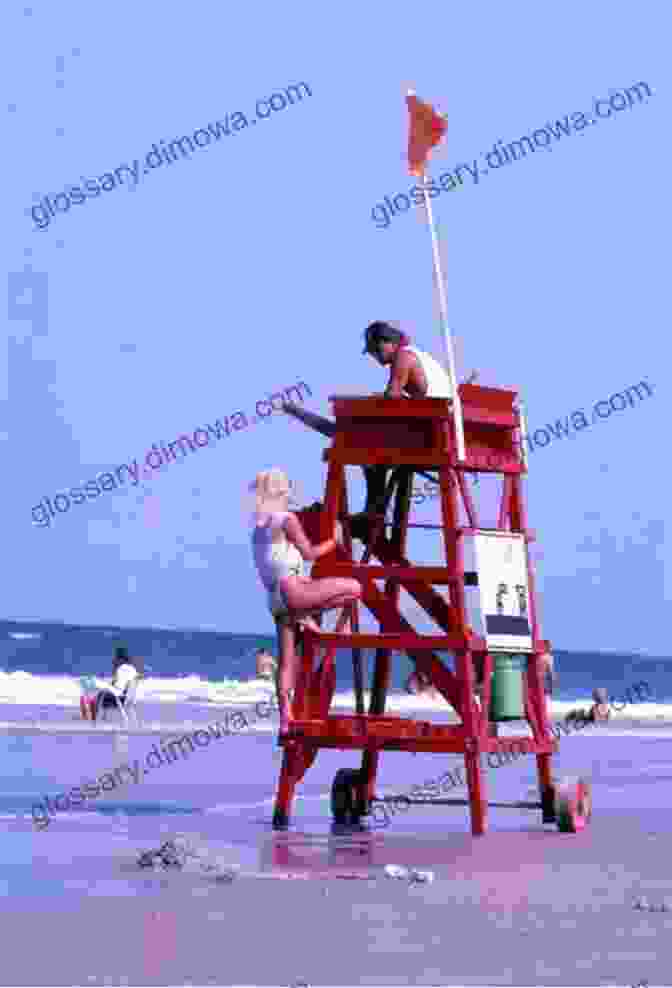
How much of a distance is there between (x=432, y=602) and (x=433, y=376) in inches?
49.7

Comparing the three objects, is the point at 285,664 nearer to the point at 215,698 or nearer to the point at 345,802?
the point at 345,802

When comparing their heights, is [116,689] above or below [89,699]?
above

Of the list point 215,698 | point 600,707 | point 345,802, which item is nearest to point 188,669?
point 215,698

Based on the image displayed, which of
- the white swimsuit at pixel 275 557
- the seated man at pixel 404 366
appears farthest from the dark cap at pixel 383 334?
the white swimsuit at pixel 275 557

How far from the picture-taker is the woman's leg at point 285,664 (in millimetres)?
13297

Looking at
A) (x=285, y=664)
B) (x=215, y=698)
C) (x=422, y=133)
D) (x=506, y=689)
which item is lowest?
(x=506, y=689)

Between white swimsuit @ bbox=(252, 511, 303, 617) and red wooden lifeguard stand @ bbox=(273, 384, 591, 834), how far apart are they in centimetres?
18

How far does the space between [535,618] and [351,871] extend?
3376 mm

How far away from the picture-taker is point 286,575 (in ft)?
43.0

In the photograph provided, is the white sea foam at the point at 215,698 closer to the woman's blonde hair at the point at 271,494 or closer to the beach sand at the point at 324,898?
the beach sand at the point at 324,898

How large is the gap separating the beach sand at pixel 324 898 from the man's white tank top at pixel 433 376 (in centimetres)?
240

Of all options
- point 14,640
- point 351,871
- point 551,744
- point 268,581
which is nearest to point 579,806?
point 551,744

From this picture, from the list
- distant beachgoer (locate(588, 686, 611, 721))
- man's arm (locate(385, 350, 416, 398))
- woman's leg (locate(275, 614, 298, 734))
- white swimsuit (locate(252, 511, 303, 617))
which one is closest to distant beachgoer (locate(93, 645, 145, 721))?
distant beachgoer (locate(588, 686, 611, 721))

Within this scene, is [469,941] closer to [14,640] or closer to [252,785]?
[252,785]
